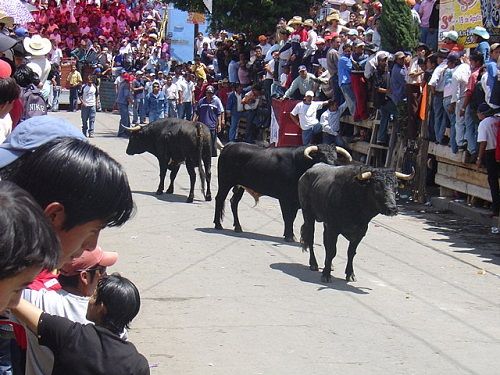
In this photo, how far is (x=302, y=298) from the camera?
10.6 metres

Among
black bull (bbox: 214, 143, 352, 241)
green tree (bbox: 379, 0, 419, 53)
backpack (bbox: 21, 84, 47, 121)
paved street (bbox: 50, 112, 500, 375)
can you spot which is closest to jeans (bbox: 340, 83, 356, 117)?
green tree (bbox: 379, 0, 419, 53)

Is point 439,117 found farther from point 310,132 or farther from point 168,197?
point 168,197

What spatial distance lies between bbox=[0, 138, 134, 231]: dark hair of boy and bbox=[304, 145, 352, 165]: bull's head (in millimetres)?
10737

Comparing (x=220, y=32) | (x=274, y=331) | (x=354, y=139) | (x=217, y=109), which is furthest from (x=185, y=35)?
(x=274, y=331)

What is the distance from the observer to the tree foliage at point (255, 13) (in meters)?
30.2

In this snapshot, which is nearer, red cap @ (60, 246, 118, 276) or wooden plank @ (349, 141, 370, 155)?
red cap @ (60, 246, 118, 276)

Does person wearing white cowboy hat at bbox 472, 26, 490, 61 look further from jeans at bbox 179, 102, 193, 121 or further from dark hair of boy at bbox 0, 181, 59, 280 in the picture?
jeans at bbox 179, 102, 193, 121

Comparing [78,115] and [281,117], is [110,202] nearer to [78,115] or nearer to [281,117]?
[281,117]

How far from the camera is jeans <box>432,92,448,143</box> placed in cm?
1764

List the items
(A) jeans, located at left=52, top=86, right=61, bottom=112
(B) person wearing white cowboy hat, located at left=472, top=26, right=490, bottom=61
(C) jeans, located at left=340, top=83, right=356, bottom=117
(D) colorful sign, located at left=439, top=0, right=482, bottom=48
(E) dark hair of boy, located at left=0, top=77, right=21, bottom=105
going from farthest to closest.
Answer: (A) jeans, located at left=52, top=86, right=61, bottom=112
(C) jeans, located at left=340, top=83, right=356, bottom=117
(D) colorful sign, located at left=439, top=0, right=482, bottom=48
(B) person wearing white cowboy hat, located at left=472, top=26, right=490, bottom=61
(E) dark hair of boy, located at left=0, top=77, right=21, bottom=105

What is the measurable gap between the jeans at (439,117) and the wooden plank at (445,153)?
169 millimetres

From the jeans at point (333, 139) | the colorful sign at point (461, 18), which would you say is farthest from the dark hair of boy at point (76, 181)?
the jeans at point (333, 139)

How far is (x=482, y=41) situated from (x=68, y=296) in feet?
44.7

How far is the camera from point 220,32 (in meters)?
34.5
